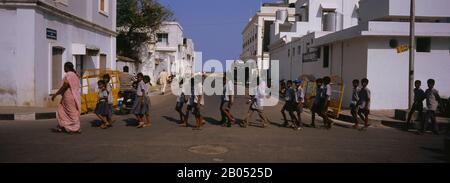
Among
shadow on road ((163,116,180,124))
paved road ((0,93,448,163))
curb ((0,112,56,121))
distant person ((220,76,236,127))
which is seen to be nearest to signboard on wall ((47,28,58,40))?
curb ((0,112,56,121))

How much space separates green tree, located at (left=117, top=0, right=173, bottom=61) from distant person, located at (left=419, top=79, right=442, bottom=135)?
2749cm

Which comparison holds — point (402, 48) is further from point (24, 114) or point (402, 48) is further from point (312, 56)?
point (24, 114)

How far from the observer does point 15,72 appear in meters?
16.3

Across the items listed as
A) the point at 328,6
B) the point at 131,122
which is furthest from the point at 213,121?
the point at 328,6

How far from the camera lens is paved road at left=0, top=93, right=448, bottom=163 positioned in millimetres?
7934

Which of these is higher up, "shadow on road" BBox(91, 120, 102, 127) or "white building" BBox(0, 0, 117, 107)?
"white building" BBox(0, 0, 117, 107)

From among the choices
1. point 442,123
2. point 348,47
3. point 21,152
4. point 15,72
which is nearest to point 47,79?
point 15,72

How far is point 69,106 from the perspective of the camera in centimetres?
1089

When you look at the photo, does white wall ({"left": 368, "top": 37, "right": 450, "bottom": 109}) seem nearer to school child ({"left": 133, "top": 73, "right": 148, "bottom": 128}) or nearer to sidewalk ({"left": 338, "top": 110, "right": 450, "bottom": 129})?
sidewalk ({"left": 338, "top": 110, "right": 450, "bottom": 129})

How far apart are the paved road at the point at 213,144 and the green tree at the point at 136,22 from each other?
23969mm

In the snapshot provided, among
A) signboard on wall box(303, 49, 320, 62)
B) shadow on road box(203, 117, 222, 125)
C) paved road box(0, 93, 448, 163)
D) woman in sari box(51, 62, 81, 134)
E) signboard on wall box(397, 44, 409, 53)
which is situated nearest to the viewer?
paved road box(0, 93, 448, 163)

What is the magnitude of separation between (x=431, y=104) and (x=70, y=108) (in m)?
9.27

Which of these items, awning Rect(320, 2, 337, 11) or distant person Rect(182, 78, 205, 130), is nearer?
distant person Rect(182, 78, 205, 130)
